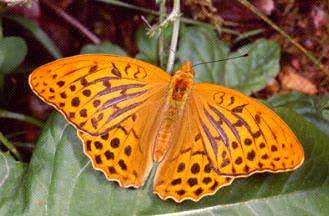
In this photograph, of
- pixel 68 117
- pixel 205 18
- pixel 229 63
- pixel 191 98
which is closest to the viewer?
pixel 68 117

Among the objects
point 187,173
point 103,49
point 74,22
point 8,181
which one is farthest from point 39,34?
point 187,173

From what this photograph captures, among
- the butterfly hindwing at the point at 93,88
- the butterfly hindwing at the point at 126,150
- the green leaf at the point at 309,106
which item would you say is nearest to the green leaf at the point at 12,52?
the butterfly hindwing at the point at 93,88

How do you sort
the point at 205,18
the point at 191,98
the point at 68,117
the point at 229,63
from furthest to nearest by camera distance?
the point at 205,18, the point at 229,63, the point at 191,98, the point at 68,117

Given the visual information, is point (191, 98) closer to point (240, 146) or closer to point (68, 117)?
point (240, 146)

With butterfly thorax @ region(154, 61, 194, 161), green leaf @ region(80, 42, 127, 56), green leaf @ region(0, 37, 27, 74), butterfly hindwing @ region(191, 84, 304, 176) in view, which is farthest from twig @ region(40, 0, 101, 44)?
butterfly hindwing @ region(191, 84, 304, 176)

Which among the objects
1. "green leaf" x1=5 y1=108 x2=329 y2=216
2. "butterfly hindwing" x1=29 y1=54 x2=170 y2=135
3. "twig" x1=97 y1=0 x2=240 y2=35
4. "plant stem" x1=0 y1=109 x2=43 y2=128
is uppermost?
"butterfly hindwing" x1=29 y1=54 x2=170 y2=135

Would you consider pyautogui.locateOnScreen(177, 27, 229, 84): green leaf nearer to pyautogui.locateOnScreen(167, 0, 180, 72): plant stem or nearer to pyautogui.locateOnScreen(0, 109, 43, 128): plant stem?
pyautogui.locateOnScreen(167, 0, 180, 72): plant stem

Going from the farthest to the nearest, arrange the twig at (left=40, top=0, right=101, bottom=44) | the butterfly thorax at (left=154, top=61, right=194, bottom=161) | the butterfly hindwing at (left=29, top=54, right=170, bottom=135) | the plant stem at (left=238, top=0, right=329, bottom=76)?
the twig at (left=40, top=0, right=101, bottom=44) → the plant stem at (left=238, top=0, right=329, bottom=76) → the butterfly thorax at (left=154, top=61, right=194, bottom=161) → the butterfly hindwing at (left=29, top=54, right=170, bottom=135)

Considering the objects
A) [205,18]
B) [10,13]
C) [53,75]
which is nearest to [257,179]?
→ [53,75]
